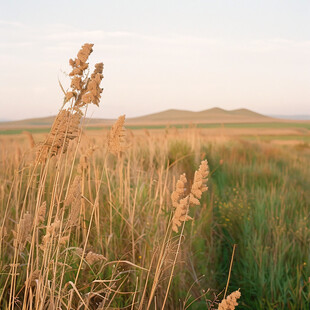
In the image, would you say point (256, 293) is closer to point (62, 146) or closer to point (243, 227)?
point (243, 227)

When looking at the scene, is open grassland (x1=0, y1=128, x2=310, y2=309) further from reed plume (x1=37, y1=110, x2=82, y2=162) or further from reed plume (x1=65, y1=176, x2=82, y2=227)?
reed plume (x1=37, y1=110, x2=82, y2=162)

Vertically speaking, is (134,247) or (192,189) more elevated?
(192,189)

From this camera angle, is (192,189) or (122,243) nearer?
(192,189)

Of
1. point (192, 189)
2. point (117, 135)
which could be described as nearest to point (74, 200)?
point (117, 135)

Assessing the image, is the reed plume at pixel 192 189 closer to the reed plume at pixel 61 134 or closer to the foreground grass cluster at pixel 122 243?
the foreground grass cluster at pixel 122 243

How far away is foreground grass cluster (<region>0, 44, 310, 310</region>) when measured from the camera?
157cm

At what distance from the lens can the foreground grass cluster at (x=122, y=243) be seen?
1.57 meters

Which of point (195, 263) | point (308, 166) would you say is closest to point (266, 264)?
point (195, 263)

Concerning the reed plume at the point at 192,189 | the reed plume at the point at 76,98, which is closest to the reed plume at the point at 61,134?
the reed plume at the point at 76,98

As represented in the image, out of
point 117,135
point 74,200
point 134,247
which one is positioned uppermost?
point 117,135

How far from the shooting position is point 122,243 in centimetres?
305

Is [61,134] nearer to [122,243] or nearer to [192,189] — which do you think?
[192,189]

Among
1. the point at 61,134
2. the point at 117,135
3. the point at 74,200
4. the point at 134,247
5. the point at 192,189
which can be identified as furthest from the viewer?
the point at 134,247

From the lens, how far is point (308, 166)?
Answer: 34.5 ft
